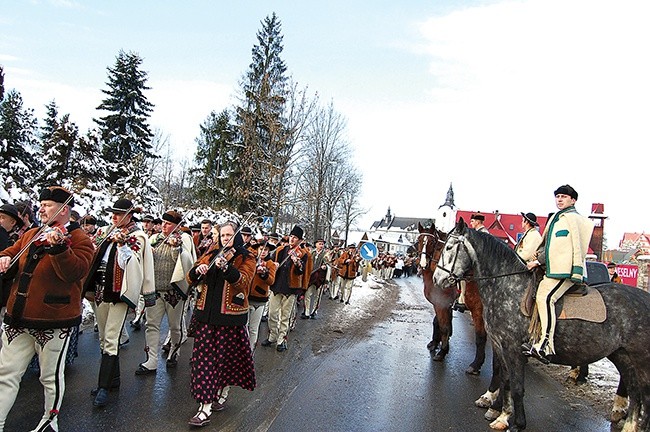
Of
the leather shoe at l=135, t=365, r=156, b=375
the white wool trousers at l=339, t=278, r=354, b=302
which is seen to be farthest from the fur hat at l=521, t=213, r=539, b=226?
the white wool trousers at l=339, t=278, r=354, b=302

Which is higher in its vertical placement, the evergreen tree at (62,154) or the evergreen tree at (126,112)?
the evergreen tree at (126,112)

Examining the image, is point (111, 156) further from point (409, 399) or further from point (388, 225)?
point (388, 225)

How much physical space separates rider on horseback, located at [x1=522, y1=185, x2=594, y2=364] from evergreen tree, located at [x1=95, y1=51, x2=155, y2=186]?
31538 millimetres

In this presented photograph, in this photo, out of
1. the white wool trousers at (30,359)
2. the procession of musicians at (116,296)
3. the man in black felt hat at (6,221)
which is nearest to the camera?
the white wool trousers at (30,359)

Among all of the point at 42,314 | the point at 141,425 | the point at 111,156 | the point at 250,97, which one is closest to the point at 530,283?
the point at 141,425

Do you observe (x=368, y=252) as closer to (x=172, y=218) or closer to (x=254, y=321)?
(x=254, y=321)

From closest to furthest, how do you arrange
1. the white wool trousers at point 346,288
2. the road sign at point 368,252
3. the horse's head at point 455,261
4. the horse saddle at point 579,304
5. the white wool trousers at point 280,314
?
the horse saddle at point 579,304 → the horse's head at point 455,261 → the white wool trousers at point 280,314 → the white wool trousers at point 346,288 → the road sign at point 368,252

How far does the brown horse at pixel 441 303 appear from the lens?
27.7ft

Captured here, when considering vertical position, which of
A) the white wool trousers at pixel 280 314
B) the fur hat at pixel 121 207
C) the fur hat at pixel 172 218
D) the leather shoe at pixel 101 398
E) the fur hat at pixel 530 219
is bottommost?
the leather shoe at pixel 101 398

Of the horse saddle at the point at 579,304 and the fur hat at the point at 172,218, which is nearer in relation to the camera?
the horse saddle at the point at 579,304

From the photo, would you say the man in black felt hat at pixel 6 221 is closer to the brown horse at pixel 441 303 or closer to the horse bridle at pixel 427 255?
the brown horse at pixel 441 303

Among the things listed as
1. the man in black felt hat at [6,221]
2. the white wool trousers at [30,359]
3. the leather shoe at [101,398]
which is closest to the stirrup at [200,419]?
the leather shoe at [101,398]

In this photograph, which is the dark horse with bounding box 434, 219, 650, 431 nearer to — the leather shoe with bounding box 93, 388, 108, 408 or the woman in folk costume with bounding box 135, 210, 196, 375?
the woman in folk costume with bounding box 135, 210, 196, 375

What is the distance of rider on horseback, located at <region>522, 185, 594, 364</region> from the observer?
215 inches
